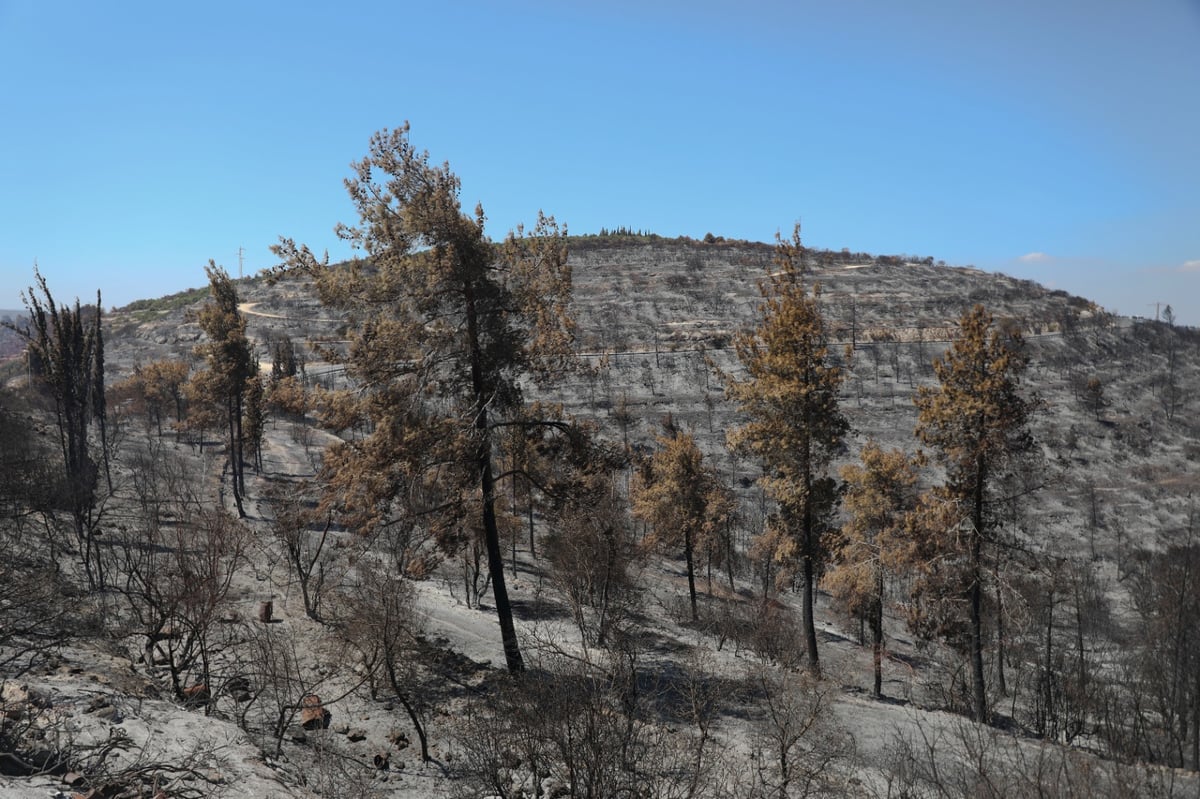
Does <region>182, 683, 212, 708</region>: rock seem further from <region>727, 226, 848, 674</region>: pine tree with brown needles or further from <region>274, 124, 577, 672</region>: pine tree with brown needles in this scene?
<region>727, 226, 848, 674</region>: pine tree with brown needles

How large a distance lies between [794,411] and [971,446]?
4457 mm

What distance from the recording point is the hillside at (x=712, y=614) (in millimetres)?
10656

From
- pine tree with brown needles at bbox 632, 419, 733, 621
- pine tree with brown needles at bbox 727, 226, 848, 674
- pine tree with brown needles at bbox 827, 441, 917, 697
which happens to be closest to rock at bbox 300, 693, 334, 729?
pine tree with brown needles at bbox 727, 226, 848, 674

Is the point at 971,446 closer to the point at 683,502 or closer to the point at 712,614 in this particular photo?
the point at 712,614

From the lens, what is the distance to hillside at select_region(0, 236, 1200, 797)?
35.0 ft

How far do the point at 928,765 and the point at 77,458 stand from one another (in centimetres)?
2948

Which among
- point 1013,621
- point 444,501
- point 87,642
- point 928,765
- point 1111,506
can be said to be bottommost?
point 1111,506

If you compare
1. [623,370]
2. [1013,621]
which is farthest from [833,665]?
[623,370]

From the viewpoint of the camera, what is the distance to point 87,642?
13.7 m

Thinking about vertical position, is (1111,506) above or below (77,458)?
below

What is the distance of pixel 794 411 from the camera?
19234mm

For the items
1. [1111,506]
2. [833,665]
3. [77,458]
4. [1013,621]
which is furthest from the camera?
[1111,506]

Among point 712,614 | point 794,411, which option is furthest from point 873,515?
point 794,411

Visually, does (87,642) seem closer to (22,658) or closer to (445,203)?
(22,658)
